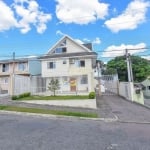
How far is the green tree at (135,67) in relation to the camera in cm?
5364

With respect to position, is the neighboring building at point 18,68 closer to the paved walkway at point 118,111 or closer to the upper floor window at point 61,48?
the upper floor window at point 61,48

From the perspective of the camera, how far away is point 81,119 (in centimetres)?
1295

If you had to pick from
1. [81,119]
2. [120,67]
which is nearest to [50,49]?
[81,119]

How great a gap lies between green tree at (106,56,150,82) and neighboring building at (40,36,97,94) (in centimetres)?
2788

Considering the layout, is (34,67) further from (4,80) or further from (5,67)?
(4,80)

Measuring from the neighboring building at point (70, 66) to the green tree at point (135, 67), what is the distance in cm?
2788

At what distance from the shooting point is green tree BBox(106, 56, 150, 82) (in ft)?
176

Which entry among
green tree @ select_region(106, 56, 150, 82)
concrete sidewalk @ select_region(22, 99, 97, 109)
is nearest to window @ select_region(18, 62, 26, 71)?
concrete sidewalk @ select_region(22, 99, 97, 109)

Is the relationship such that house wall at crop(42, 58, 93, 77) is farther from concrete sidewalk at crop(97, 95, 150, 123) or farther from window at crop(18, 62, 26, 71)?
concrete sidewalk at crop(97, 95, 150, 123)

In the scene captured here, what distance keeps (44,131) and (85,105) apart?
9421 mm

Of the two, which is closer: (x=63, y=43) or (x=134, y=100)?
(x=134, y=100)

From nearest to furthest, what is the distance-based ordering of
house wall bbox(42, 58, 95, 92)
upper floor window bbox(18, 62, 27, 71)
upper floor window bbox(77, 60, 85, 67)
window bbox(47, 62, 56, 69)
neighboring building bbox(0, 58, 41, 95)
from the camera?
house wall bbox(42, 58, 95, 92) → upper floor window bbox(77, 60, 85, 67) → window bbox(47, 62, 56, 69) → neighboring building bbox(0, 58, 41, 95) → upper floor window bbox(18, 62, 27, 71)

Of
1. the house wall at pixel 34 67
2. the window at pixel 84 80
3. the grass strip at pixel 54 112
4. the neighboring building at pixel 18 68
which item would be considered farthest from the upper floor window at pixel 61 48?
the grass strip at pixel 54 112

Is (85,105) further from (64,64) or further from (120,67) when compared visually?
(120,67)
